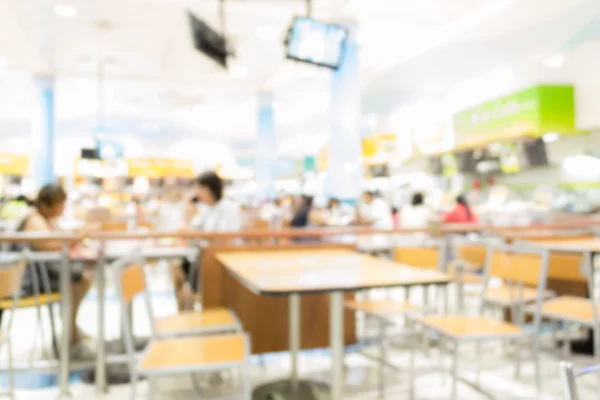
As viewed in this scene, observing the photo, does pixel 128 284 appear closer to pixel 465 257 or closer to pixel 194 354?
pixel 194 354

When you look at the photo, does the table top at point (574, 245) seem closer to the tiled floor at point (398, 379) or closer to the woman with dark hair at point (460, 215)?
the tiled floor at point (398, 379)

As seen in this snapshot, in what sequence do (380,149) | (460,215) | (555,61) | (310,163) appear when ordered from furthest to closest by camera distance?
(310,163) < (380,149) < (555,61) < (460,215)

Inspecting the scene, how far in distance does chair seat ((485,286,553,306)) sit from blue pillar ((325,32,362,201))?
9.08 feet

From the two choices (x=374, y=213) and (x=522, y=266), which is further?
(x=374, y=213)

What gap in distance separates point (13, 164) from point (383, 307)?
561 inches

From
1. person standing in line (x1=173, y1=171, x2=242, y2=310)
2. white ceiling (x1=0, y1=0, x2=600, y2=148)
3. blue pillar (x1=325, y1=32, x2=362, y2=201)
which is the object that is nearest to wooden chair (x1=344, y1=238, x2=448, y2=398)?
person standing in line (x1=173, y1=171, x2=242, y2=310)

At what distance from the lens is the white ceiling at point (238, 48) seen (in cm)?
620

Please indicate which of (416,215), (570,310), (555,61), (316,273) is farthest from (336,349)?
(555,61)

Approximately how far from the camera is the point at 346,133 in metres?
6.48

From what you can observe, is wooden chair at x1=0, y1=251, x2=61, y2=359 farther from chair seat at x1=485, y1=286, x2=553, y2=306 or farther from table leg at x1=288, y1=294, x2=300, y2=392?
chair seat at x1=485, y1=286, x2=553, y2=306

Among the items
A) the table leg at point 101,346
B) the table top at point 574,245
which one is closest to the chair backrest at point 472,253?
the table top at point 574,245

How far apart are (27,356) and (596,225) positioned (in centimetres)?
541

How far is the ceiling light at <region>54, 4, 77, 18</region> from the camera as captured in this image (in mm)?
6285

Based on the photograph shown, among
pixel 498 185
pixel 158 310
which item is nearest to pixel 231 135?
pixel 498 185
